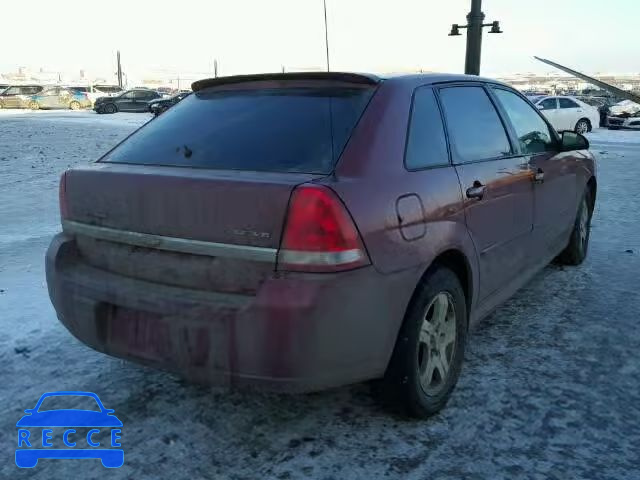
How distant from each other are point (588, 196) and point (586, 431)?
327 cm

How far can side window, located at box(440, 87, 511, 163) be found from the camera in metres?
3.15

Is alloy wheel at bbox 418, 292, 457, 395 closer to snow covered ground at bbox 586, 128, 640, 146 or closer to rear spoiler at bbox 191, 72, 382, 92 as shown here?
rear spoiler at bbox 191, 72, 382, 92

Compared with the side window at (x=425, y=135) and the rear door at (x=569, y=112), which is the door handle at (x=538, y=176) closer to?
the side window at (x=425, y=135)

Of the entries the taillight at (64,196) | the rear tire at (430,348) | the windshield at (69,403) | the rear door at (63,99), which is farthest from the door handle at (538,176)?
the rear door at (63,99)

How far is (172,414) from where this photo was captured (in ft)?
9.26

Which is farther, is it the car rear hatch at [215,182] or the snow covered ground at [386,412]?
the snow covered ground at [386,412]

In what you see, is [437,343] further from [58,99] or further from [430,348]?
[58,99]

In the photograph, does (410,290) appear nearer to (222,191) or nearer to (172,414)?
(222,191)

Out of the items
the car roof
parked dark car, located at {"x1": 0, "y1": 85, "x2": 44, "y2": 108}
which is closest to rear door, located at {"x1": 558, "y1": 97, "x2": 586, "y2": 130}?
the car roof

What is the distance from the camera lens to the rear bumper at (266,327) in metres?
2.20

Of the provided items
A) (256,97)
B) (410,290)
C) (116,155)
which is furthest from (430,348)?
(116,155)

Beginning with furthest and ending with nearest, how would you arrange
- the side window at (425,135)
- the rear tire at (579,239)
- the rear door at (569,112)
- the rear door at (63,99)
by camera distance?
the rear door at (63,99) → the rear door at (569,112) → the rear tire at (579,239) → the side window at (425,135)

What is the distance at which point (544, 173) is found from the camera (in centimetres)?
401

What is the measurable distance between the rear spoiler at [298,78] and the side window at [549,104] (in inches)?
762
